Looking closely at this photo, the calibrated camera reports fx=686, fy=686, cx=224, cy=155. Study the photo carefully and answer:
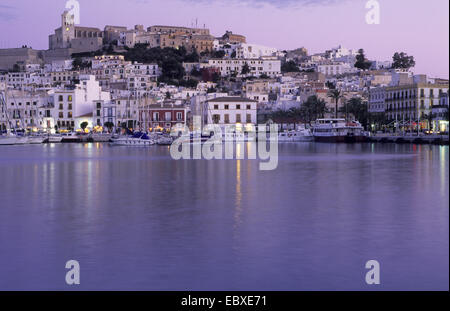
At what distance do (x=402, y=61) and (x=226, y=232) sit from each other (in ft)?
440

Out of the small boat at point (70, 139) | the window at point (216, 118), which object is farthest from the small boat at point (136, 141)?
the window at point (216, 118)

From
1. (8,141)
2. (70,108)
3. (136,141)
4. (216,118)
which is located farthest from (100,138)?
(216,118)

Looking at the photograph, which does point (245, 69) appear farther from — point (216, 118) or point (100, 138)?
point (100, 138)

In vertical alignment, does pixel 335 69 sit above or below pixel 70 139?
above

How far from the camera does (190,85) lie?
13050cm

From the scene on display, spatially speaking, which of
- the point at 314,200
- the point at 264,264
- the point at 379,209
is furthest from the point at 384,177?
the point at 264,264

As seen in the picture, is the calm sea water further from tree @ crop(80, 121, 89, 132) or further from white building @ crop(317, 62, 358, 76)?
white building @ crop(317, 62, 358, 76)

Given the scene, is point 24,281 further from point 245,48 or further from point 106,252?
point 245,48

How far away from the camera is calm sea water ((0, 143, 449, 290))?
11.5 m

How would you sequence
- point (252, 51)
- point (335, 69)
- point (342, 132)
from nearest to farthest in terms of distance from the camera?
point (342, 132), point (335, 69), point (252, 51)

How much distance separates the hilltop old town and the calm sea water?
44715 mm

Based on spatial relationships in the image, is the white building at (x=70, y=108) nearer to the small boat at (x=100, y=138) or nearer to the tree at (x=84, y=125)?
the tree at (x=84, y=125)

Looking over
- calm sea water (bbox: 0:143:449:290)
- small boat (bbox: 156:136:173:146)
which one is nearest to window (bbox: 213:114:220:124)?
small boat (bbox: 156:136:173:146)

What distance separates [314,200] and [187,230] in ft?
23.3
